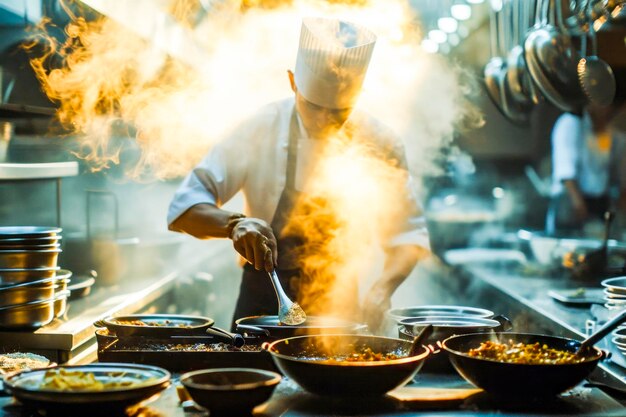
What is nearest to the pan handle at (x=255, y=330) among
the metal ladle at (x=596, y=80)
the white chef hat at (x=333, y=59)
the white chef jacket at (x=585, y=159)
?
the white chef hat at (x=333, y=59)

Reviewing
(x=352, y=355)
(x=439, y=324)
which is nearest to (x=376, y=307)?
(x=439, y=324)

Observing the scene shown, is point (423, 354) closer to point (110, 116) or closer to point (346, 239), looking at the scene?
point (346, 239)

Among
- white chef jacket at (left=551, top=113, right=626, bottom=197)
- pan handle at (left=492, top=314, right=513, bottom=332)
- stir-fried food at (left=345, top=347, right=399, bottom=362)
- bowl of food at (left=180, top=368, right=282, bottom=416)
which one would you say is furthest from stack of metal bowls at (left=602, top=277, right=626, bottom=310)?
white chef jacket at (left=551, top=113, right=626, bottom=197)

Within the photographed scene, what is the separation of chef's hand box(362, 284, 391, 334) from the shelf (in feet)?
5.37

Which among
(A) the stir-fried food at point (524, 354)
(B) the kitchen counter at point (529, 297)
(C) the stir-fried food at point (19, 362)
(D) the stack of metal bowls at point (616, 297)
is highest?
(D) the stack of metal bowls at point (616, 297)

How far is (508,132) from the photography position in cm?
834

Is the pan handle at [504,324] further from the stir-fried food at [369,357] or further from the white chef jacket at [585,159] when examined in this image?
the white chef jacket at [585,159]

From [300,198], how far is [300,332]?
3.14ft

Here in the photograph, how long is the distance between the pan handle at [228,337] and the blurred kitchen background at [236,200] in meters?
1.37

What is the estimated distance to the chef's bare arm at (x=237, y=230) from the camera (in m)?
2.40

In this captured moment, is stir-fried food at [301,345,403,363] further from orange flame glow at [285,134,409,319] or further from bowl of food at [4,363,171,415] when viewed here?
orange flame glow at [285,134,409,319]

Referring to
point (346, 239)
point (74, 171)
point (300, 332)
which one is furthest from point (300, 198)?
point (74, 171)

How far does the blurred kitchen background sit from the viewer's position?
3.23 metres

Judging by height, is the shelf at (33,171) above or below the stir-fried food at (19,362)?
above
